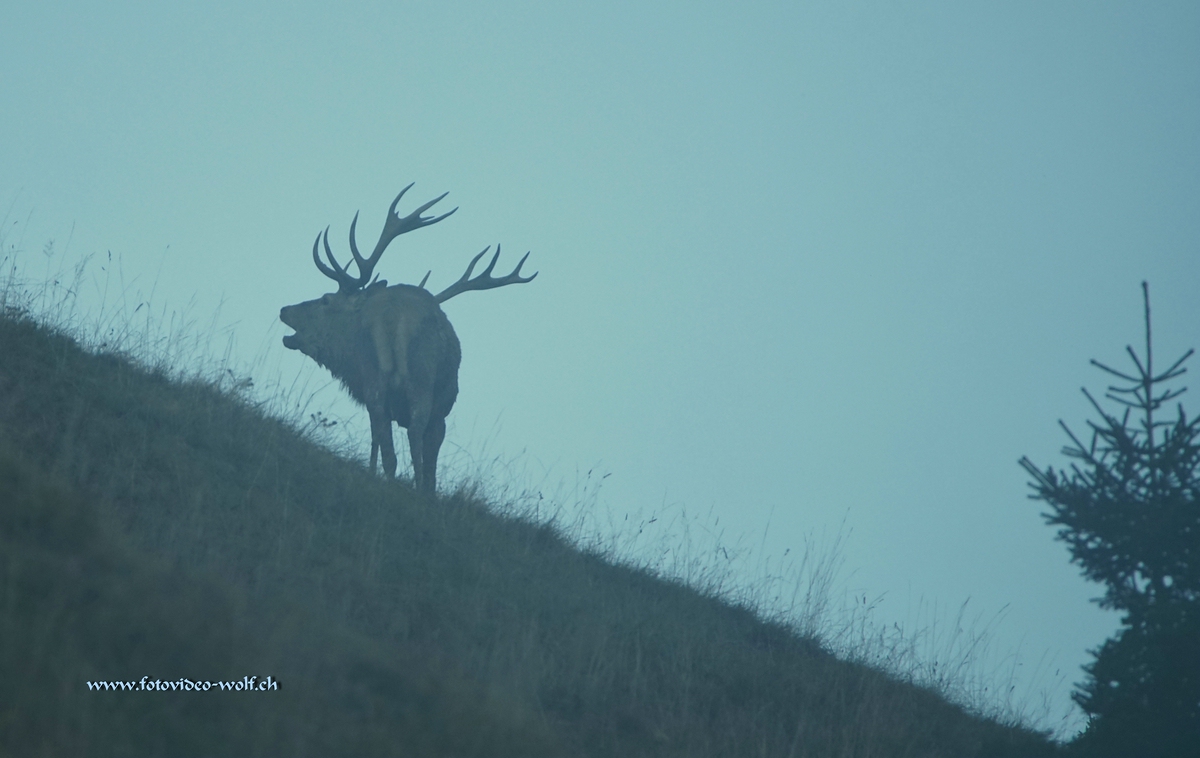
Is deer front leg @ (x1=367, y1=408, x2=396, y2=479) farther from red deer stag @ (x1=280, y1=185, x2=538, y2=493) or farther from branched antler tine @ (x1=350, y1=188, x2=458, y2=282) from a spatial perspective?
branched antler tine @ (x1=350, y1=188, x2=458, y2=282)

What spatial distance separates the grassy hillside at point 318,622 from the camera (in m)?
3.57

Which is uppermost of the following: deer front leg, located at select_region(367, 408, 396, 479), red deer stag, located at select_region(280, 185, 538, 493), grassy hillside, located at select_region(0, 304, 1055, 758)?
red deer stag, located at select_region(280, 185, 538, 493)

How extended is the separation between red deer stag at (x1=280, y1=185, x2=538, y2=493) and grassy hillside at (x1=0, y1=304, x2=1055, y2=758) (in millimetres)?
1826

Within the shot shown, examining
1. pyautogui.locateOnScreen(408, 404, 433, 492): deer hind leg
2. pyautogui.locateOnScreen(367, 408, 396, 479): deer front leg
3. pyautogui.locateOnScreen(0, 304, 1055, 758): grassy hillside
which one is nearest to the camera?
pyautogui.locateOnScreen(0, 304, 1055, 758): grassy hillside

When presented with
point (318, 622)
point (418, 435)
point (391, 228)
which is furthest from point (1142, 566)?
point (391, 228)

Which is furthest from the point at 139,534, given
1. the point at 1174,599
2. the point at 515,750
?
the point at 1174,599

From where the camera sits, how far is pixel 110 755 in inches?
126

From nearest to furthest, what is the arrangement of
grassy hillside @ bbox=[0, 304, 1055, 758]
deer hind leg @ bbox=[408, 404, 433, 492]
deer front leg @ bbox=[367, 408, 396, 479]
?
grassy hillside @ bbox=[0, 304, 1055, 758] < deer front leg @ bbox=[367, 408, 396, 479] < deer hind leg @ bbox=[408, 404, 433, 492]

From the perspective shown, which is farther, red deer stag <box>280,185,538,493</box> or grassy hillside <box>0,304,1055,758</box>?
red deer stag <box>280,185,538,493</box>

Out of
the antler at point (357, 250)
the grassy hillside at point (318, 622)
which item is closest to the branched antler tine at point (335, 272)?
the antler at point (357, 250)

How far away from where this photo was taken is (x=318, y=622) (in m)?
4.56

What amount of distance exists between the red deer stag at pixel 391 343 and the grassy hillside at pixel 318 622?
5.99 ft

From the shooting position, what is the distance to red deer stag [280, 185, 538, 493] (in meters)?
10.6

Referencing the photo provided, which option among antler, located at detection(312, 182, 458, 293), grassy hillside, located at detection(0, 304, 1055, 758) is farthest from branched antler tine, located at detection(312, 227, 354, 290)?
grassy hillside, located at detection(0, 304, 1055, 758)
